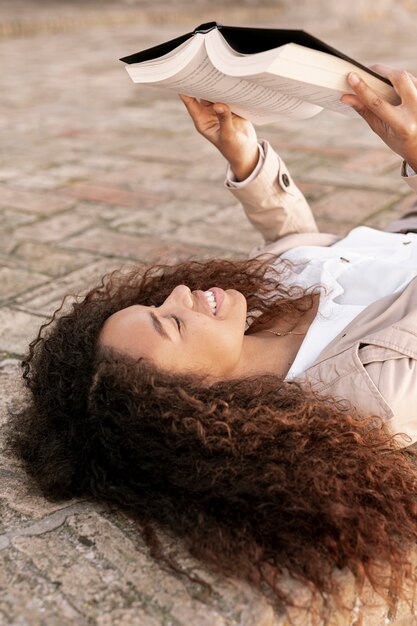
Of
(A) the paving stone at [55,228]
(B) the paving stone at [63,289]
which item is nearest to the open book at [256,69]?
(B) the paving stone at [63,289]

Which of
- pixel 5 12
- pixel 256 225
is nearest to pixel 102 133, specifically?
pixel 256 225

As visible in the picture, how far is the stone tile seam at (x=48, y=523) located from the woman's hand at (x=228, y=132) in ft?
3.83

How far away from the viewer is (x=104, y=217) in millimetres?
4234

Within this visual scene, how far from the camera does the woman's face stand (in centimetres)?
198

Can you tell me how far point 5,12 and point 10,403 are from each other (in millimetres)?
11204

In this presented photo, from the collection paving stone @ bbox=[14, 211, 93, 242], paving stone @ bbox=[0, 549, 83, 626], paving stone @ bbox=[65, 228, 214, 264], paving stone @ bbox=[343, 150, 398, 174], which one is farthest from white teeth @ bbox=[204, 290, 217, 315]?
paving stone @ bbox=[343, 150, 398, 174]

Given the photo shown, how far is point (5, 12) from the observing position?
1235 centimetres

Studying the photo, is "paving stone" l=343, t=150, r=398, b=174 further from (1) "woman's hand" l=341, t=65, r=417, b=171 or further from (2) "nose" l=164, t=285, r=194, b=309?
(2) "nose" l=164, t=285, r=194, b=309

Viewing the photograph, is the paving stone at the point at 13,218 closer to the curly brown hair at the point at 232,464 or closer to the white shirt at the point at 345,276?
the white shirt at the point at 345,276

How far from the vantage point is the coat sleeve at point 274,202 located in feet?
9.16

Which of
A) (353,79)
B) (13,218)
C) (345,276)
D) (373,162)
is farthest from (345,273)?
(373,162)

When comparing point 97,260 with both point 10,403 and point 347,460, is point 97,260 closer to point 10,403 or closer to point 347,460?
point 10,403

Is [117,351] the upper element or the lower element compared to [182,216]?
upper

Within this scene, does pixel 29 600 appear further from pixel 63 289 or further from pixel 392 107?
pixel 63 289
